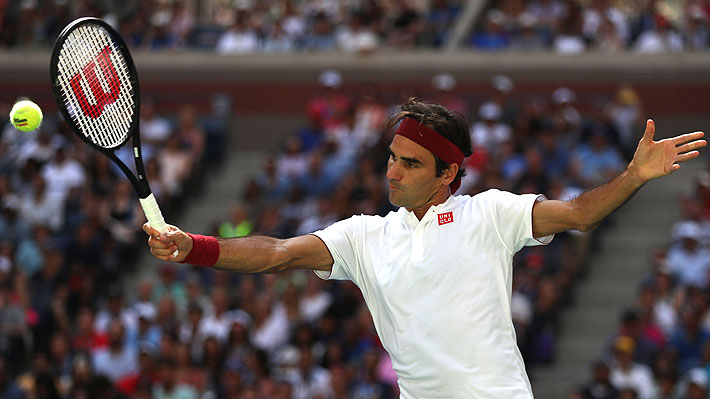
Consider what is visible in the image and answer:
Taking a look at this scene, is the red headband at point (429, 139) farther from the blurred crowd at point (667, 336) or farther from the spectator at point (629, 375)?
the spectator at point (629, 375)

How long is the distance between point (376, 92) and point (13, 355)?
244 inches

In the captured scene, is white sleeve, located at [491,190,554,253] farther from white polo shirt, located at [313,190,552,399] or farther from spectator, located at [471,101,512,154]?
spectator, located at [471,101,512,154]

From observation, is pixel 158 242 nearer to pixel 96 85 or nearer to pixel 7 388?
pixel 96 85

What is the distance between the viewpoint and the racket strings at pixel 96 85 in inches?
187

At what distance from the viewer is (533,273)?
11.8 m

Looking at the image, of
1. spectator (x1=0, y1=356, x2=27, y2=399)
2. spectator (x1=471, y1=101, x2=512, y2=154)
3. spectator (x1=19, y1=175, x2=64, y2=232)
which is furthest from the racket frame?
spectator (x1=19, y1=175, x2=64, y2=232)

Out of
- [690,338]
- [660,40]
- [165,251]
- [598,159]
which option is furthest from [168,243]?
[660,40]

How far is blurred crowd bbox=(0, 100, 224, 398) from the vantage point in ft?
41.0

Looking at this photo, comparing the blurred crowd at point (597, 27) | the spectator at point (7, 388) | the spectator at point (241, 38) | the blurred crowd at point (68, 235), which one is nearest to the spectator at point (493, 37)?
the blurred crowd at point (597, 27)

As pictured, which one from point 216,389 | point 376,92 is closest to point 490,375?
point 216,389

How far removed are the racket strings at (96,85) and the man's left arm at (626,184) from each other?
6.14 ft

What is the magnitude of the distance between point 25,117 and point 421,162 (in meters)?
A: 1.71

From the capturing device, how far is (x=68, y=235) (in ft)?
46.6

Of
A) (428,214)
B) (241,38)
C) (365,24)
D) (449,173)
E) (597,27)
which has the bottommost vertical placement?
(241,38)
